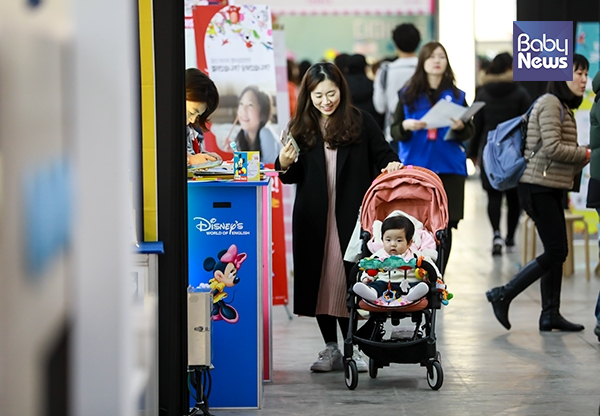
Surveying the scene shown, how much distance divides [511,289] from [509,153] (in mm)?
859

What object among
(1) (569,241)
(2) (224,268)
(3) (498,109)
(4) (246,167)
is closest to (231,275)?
(2) (224,268)

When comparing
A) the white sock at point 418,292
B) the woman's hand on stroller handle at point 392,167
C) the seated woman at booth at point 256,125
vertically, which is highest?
the seated woman at booth at point 256,125

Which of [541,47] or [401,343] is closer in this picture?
[401,343]

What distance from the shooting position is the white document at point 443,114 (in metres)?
6.49

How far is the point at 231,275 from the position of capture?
4504 millimetres

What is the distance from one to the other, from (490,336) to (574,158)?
1240 millimetres

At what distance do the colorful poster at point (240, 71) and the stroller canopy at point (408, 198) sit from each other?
5.59 feet

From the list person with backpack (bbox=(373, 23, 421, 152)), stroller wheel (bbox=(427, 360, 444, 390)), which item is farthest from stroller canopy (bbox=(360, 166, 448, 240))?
person with backpack (bbox=(373, 23, 421, 152))

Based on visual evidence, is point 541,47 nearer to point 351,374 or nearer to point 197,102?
point 197,102

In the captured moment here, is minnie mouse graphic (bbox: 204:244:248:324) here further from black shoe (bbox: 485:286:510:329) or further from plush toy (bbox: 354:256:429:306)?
black shoe (bbox: 485:286:510:329)

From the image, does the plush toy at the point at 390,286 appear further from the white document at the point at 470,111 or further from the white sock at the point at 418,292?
the white document at the point at 470,111

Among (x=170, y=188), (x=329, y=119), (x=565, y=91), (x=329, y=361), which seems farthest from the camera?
(x=565, y=91)

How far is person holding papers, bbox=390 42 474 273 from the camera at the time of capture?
6.60 m

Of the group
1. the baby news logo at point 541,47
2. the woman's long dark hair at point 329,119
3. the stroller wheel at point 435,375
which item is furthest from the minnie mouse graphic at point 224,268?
the baby news logo at point 541,47
